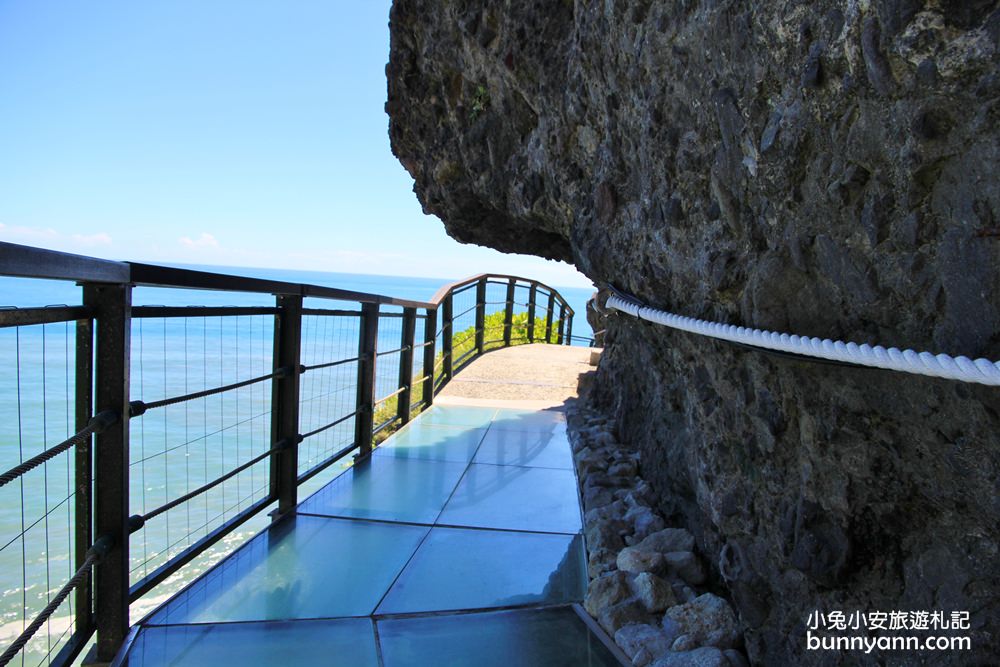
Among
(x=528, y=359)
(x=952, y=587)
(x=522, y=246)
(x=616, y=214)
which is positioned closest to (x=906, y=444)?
(x=952, y=587)

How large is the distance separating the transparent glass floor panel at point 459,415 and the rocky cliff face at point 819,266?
2518mm

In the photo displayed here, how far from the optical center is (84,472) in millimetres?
1795

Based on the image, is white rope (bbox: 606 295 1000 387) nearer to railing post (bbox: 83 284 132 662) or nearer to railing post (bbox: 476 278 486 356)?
railing post (bbox: 83 284 132 662)

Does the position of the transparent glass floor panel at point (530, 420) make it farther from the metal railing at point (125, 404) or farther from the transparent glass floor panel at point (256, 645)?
the transparent glass floor panel at point (256, 645)

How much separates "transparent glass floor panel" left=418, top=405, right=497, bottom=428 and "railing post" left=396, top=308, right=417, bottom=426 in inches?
9.5

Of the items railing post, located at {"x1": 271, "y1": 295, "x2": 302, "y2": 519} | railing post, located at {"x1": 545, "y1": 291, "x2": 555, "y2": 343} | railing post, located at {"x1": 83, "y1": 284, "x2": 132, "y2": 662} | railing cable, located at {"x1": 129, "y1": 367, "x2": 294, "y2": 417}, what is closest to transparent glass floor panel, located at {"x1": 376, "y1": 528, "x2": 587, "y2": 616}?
railing post, located at {"x1": 271, "y1": 295, "x2": 302, "y2": 519}

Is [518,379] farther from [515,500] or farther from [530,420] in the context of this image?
[515,500]

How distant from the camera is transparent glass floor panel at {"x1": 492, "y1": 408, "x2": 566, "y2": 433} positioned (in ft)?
16.9

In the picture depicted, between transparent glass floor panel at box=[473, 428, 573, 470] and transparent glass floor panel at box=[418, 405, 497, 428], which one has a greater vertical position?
transparent glass floor panel at box=[418, 405, 497, 428]

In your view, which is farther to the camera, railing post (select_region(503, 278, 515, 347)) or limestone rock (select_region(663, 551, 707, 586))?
railing post (select_region(503, 278, 515, 347))

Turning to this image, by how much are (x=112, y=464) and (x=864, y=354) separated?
1.86 meters

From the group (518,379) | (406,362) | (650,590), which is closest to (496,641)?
(650,590)

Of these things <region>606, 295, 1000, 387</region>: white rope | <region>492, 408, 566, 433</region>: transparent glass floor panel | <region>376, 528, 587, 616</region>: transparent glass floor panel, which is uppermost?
<region>606, 295, 1000, 387</region>: white rope

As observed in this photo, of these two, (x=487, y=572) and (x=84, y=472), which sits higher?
(x=84, y=472)
